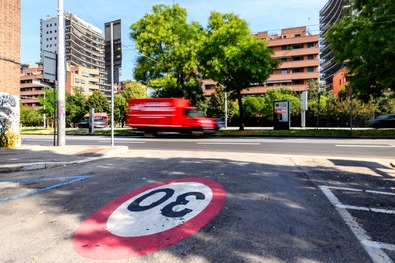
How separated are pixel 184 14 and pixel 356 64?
17.5 metres

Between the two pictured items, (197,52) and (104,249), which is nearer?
(104,249)

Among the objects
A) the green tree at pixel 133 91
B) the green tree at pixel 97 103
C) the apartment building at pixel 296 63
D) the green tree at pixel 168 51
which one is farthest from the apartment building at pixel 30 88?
the green tree at pixel 168 51

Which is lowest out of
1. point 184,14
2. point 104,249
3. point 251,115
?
point 104,249

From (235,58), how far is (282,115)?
6.19m

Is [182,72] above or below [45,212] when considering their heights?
above

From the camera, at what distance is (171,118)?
1858 centimetres

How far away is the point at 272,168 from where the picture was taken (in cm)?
616

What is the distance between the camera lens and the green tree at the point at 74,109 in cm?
5381

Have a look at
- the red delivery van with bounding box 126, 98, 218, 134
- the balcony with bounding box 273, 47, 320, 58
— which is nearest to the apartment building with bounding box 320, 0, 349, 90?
the balcony with bounding box 273, 47, 320, 58

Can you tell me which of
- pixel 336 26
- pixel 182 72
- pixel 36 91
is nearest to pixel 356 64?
pixel 336 26

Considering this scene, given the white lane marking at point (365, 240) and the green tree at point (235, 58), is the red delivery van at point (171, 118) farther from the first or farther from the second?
the white lane marking at point (365, 240)

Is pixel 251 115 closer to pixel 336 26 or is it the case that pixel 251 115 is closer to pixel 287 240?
pixel 336 26

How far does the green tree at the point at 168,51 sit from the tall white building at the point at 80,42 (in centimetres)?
9136

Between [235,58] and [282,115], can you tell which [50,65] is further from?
[282,115]
